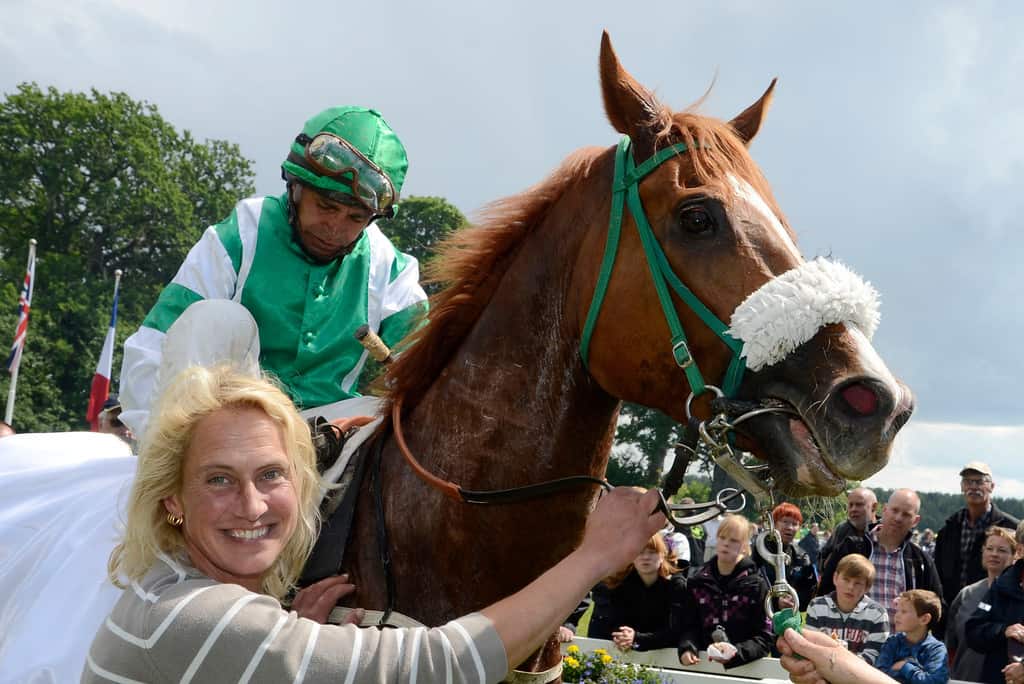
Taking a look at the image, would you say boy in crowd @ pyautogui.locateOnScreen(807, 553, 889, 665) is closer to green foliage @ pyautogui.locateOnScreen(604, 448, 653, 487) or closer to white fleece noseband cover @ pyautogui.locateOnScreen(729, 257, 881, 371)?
white fleece noseband cover @ pyautogui.locateOnScreen(729, 257, 881, 371)

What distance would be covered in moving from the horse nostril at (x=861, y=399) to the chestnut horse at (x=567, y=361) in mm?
48

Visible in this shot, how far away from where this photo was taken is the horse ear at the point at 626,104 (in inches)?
95.5

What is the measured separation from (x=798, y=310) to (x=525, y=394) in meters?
0.77

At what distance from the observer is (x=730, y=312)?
2104 millimetres

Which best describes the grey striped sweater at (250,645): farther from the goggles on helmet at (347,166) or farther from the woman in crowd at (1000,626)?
the woman in crowd at (1000,626)

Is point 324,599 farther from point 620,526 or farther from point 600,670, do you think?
point 600,670

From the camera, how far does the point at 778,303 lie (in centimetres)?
197

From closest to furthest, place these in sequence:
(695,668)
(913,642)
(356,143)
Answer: (356,143) < (913,642) < (695,668)

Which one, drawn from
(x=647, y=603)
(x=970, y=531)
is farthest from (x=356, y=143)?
(x=970, y=531)

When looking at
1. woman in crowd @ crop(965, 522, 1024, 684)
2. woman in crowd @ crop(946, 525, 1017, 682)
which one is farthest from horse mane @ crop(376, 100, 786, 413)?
woman in crowd @ crop(946, 525, 1017, 682)

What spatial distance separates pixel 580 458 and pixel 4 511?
1.81m

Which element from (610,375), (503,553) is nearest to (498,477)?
(503,553)

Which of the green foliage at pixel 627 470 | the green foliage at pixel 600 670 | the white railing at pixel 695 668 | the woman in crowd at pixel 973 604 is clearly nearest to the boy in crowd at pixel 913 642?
the woman in crowd at pixel 973 604

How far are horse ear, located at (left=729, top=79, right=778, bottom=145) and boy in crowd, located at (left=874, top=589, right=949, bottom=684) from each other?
4.34 metres
